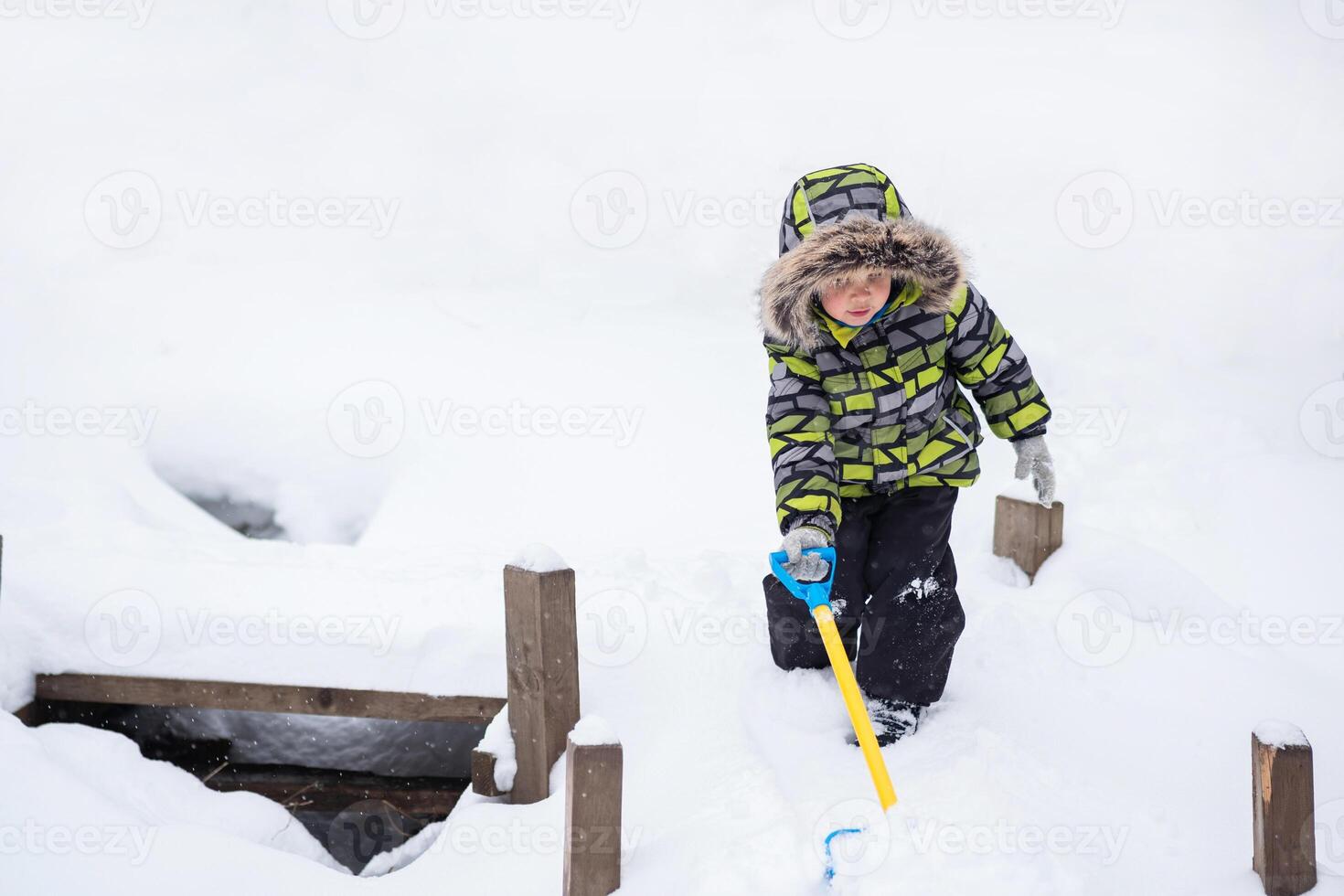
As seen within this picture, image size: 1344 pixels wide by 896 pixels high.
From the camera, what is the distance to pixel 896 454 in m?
2.50

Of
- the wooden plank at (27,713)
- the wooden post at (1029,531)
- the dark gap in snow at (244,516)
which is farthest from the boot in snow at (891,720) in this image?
the dark gap in snow at (244,516)

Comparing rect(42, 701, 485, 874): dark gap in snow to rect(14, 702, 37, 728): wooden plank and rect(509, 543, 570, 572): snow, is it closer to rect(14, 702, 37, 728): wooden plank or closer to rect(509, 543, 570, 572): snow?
rect(14, 702, 37, 728): wooden plank

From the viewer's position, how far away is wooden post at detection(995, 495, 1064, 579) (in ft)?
11.2

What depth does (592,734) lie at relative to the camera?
6.07ft

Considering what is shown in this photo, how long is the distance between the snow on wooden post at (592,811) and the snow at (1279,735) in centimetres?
115

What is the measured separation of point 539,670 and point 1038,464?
141 cm

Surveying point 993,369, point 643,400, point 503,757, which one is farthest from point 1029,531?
point 643,400

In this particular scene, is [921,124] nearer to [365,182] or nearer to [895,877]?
[365,182]

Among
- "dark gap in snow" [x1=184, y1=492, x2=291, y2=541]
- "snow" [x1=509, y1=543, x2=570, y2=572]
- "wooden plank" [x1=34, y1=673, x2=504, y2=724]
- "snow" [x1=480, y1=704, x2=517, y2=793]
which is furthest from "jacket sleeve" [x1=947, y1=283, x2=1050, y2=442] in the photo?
"dark gap in snow" [x1=184, y1=492, x2=291, y2=541]

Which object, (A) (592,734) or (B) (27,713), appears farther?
(B) (27,713)

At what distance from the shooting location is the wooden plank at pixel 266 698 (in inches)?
124

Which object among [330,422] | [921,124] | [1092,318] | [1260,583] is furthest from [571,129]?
[1260,583]

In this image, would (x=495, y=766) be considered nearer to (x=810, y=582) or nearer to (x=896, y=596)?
(x=810, y=582)

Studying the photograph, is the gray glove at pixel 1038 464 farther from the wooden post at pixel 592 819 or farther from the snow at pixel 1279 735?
the wooden post at pixel 592 819
